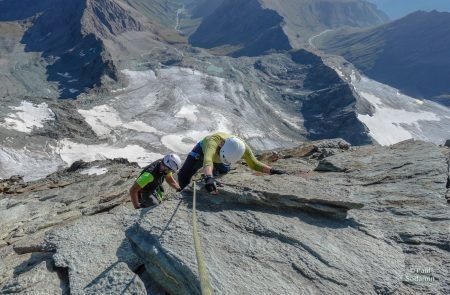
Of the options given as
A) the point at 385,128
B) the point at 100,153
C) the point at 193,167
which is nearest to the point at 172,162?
the point at 193,167

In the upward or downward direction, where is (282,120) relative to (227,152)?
upward

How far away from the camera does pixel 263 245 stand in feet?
33.4

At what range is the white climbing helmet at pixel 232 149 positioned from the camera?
514 inches

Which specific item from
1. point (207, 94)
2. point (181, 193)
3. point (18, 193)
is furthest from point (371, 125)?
point (181, 193)

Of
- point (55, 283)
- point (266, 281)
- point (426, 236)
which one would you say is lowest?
point (55, 283)

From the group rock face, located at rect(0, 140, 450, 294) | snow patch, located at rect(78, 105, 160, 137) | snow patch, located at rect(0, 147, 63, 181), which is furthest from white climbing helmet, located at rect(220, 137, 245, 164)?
snow patch, located at rect(78, 105, 160, 137)

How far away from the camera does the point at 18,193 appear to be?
92.4ft

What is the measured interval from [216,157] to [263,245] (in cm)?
410

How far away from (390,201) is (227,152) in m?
4.70

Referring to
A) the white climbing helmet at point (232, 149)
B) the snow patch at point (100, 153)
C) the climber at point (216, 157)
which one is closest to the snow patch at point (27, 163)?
the snow patch at point (100, 153)

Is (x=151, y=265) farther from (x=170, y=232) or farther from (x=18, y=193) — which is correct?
(x=18, y=193)

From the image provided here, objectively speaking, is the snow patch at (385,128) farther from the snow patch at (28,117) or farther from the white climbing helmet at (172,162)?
the white climbing helmet at (172,162)

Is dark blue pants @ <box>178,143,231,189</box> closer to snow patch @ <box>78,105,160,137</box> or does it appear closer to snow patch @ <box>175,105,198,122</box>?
snow patch @ <box>78,105,160,137</box>

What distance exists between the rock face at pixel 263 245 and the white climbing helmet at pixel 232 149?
0.65m
